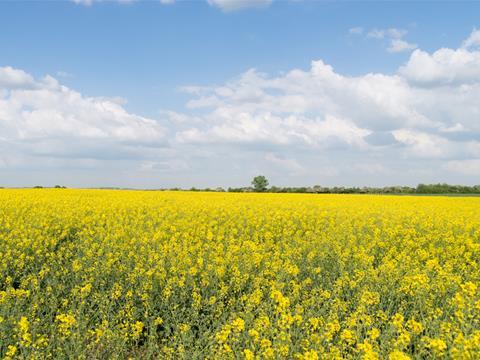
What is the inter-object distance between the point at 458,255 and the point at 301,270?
14.9 ft

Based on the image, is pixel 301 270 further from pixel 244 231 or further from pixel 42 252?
pixel 42 252

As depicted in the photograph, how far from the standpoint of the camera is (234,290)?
732cm

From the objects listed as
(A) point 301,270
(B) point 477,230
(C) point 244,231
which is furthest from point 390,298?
(B) point 477,230

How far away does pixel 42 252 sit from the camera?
9.95 meters

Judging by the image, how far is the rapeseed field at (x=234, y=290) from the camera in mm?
4785

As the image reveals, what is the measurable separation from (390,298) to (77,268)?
5.95 metres

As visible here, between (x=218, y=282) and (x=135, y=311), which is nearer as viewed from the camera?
(x=135, y=311)

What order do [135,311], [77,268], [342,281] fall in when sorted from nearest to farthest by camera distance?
[135,311]
[342,281]
[77,268]

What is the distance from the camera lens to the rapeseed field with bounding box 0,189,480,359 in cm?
479

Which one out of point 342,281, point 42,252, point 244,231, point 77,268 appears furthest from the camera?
point 244,231

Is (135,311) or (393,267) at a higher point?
(393,267)

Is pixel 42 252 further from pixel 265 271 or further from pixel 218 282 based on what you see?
pixel 265 271

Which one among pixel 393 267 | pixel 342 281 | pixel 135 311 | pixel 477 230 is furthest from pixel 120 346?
pixel 477 230

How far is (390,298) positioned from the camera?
6695mm
